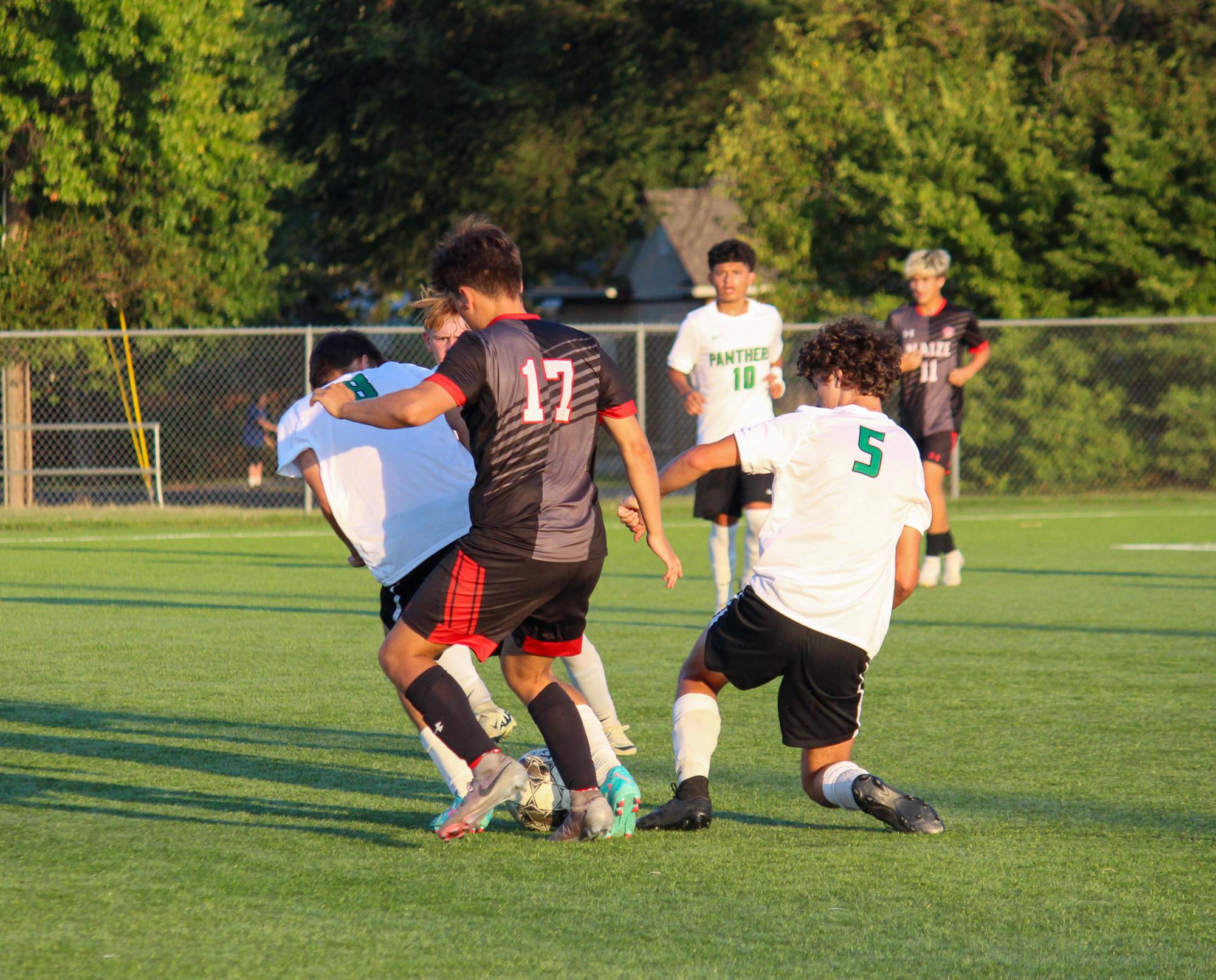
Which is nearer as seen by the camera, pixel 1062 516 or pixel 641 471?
pixel 641 471

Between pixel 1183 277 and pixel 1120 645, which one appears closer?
pixel 1120 645

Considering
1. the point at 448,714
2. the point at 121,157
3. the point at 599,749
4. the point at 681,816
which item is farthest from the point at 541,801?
the point at 121,157

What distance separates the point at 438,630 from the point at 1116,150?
17.2m

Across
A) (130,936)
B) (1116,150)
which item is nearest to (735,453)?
(130,936)

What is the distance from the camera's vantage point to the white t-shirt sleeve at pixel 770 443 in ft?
14.5

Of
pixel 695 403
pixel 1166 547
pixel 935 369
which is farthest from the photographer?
pixel 1166 547

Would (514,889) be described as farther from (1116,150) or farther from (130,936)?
(1116,150)

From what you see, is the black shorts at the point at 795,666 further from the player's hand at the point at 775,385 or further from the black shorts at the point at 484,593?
the player's hand at the point at 775,385

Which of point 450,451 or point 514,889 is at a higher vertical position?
point 450,451

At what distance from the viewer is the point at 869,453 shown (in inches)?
177

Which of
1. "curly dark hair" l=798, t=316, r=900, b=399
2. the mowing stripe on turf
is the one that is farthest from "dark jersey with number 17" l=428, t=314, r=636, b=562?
the mowing stripe on turf

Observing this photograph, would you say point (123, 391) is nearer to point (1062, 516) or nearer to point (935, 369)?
point (935, 369)

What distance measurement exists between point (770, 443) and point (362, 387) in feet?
4.25

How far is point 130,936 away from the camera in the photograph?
139 inches
